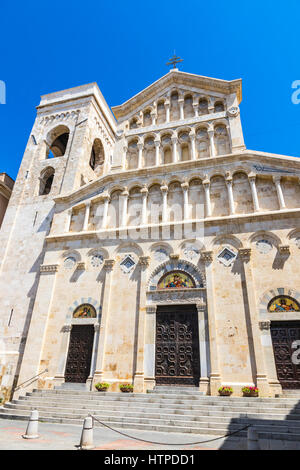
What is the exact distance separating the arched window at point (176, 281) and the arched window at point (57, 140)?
17134 millimetres

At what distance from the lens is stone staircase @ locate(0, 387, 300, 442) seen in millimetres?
9570

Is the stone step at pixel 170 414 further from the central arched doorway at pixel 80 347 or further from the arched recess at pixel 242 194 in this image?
the arched recess at pixel 242 194

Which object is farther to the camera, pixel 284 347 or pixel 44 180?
pixel 44 180

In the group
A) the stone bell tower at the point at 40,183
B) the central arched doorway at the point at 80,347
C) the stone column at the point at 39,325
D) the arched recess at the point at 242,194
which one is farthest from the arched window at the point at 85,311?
the arched recess at the point at 242,194

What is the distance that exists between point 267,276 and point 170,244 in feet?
17.3

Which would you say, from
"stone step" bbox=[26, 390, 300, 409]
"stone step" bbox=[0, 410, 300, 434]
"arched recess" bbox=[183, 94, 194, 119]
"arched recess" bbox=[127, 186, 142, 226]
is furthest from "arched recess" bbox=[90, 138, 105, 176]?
"stone step" bbox=[0, 410, 300, 434]

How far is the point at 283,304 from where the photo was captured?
534 inches

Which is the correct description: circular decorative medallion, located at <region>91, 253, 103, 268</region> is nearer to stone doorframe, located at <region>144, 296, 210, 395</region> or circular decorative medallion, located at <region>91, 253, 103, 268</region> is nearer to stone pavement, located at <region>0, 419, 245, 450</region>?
stone doorframe, located at <region>144, 296, 210, 395</region>

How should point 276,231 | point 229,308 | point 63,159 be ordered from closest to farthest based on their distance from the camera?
point 229,308 < point 276,231 < point 63,159

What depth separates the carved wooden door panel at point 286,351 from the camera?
12312mm

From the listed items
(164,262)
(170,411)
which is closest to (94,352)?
(170,411)
